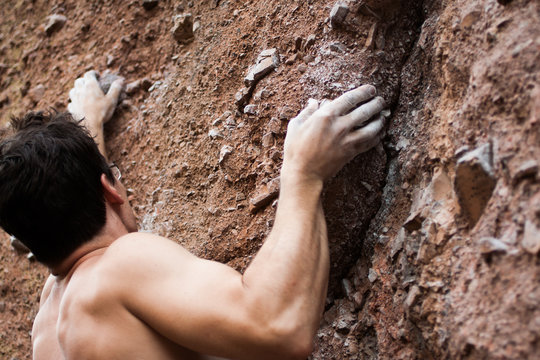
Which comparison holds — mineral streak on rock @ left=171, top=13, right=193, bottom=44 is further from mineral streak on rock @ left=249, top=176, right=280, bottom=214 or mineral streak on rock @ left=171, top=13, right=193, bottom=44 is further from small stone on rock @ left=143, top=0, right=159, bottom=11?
mineral streak on rock @ left=249, top=176, right=280, bottom=214

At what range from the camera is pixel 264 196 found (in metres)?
1.74

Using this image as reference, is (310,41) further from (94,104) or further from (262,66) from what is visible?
(94,104)

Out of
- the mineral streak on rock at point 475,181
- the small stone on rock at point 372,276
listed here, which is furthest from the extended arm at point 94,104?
the mineral streak on rock at point 475,181

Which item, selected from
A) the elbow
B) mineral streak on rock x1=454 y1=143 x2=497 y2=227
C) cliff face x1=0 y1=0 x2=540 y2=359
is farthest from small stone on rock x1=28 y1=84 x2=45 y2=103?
mineral streak on rock x1=454 y1=143 x2=497 y2=227

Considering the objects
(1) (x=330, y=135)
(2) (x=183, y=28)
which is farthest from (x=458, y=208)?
(2) (x=183, y=28)

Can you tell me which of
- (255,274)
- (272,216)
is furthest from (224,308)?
(272,216)

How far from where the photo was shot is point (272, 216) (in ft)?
5.65

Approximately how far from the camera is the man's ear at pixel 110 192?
64.9 inches

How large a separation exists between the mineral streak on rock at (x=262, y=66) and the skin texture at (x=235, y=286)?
0.36 metres

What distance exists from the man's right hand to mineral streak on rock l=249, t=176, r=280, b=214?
24cm

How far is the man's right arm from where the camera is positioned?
1223mm

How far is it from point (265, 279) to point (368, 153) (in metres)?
0.59

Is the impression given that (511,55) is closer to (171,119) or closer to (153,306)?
(153,306)

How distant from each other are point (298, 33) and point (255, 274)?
0.93 meters
